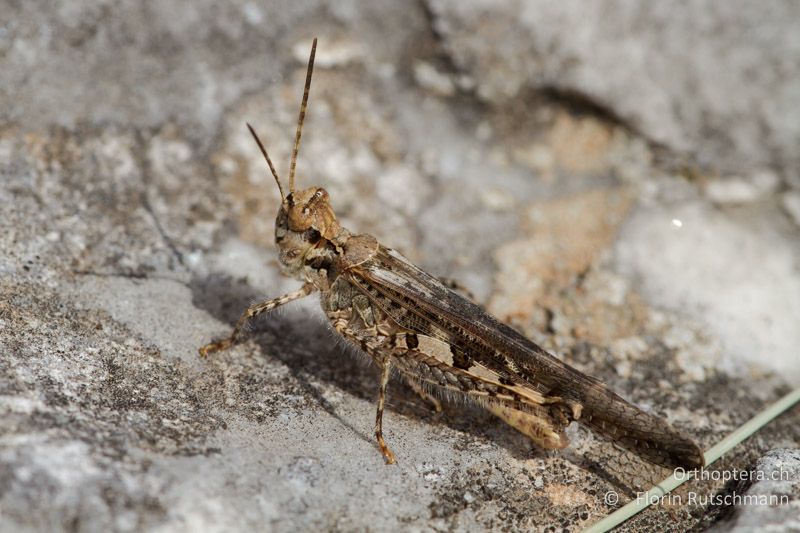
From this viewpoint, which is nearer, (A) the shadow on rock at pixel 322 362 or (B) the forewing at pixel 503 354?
(B) the forewing at pixel 503 354

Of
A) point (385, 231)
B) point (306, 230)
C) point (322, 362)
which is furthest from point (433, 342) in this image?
point (385, 231)

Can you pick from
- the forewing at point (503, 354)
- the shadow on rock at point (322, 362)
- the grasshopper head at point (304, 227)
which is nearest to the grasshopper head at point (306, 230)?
the grasshopper head at point (304, 227)

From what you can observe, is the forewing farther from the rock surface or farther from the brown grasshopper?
the rock surface

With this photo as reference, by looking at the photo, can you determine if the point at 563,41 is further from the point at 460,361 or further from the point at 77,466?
the point at 77,466

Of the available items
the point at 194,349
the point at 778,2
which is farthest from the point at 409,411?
the point at 778,2

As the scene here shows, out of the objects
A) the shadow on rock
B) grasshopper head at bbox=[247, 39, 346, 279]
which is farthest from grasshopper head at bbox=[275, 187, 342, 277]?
the shadow on rock

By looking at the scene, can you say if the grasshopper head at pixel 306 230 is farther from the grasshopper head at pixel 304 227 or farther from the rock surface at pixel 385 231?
the rock surface at pixel 385 231
